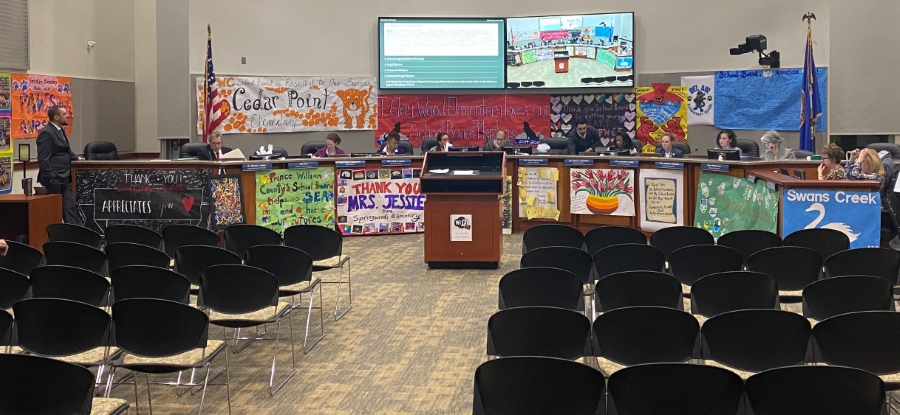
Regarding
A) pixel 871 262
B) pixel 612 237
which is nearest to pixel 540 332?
pixel 871 262

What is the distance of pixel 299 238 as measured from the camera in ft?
26.2

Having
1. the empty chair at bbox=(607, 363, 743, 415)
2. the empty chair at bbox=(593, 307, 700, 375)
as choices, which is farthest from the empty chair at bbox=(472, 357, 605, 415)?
the empty chair at bbox=(593, 307, 700, 375)

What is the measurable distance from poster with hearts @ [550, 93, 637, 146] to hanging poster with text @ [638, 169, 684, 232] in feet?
10.7

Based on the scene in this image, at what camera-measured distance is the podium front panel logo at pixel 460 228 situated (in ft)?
33.7

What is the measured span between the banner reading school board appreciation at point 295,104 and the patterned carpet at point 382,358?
19.5 feet

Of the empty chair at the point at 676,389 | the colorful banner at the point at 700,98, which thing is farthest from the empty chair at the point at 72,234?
the colorful banner at the point at 700,98

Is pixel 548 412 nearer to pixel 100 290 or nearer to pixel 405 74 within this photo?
pixel 100 290

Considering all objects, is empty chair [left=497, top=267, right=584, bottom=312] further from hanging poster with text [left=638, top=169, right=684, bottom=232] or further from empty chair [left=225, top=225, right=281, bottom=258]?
hanging poster with text [left=638, top=169, right=684, bottom=232]

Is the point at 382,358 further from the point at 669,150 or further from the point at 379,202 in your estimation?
the point at 669,150

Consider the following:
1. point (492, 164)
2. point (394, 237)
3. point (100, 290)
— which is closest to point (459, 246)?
point (492, 164)

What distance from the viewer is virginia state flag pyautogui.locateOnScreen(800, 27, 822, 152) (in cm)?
1328

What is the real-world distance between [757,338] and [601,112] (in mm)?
11187

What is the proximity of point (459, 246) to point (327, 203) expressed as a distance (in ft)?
9.20

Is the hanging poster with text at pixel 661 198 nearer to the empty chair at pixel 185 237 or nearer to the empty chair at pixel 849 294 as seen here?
the empty chair at pixel 185 237
